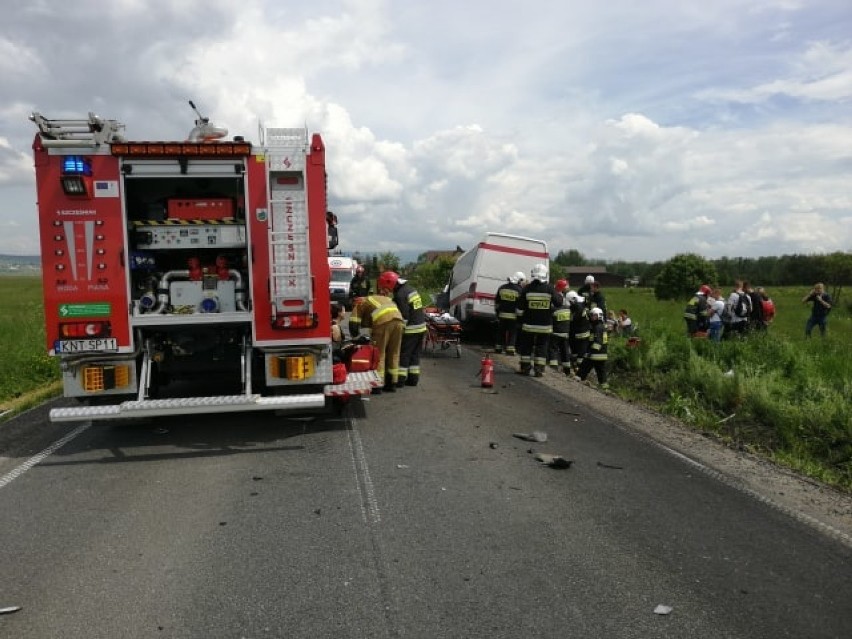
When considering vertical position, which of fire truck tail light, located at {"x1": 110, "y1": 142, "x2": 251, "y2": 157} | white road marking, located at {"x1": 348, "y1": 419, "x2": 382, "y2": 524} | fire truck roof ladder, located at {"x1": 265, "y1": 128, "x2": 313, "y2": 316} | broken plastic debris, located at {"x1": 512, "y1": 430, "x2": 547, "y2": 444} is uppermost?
fire truck tail light, located at {"x1": 110, "y1": 142, "x2": 251, "y2": 157}

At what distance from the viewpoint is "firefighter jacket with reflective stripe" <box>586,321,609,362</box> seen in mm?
11617

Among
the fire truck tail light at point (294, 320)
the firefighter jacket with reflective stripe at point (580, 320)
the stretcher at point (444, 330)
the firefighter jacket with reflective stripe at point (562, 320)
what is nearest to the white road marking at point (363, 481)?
the fire truck tail light at point (294, 320)

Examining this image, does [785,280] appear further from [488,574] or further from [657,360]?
[488,574]

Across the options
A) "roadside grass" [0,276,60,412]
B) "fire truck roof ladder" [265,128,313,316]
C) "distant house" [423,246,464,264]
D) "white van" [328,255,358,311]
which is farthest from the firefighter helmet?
"distant house" [423,246,464,264]

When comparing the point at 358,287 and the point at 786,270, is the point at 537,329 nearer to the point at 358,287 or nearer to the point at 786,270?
the point at 358,287

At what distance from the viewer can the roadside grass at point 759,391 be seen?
22.8ft

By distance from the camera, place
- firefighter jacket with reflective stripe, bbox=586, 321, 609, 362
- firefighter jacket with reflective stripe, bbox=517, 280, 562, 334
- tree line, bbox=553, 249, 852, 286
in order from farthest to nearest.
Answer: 1. tree line, bbox=553, 249, 852, 286
2. firefighter jacket with reflective stripe, bbox=586, 321, 609, 362
3. firefighter jacket with reflective stripe, bbox=517, 280, 562, 334

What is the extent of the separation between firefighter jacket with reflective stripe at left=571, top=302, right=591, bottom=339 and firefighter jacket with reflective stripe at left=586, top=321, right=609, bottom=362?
369 mm

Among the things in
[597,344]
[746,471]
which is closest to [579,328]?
[597,344]

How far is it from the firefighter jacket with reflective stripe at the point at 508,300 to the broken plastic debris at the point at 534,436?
6.72m

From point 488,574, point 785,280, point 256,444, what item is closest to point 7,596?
point 488,574

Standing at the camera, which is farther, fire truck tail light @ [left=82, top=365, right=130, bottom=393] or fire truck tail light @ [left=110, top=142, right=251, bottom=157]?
fire truck tail light @ [left=82, top=365, right=130, bottom=393]

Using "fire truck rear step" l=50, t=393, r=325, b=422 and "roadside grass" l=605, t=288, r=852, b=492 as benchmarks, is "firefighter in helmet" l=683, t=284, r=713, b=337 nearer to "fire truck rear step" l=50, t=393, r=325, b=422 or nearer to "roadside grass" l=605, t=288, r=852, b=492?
"roadside grass" l=605, t=288, r=852, b=492

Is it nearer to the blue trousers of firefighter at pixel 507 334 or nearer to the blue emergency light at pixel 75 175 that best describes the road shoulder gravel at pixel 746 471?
the blue trousers of firefighter at pixel 507 334
